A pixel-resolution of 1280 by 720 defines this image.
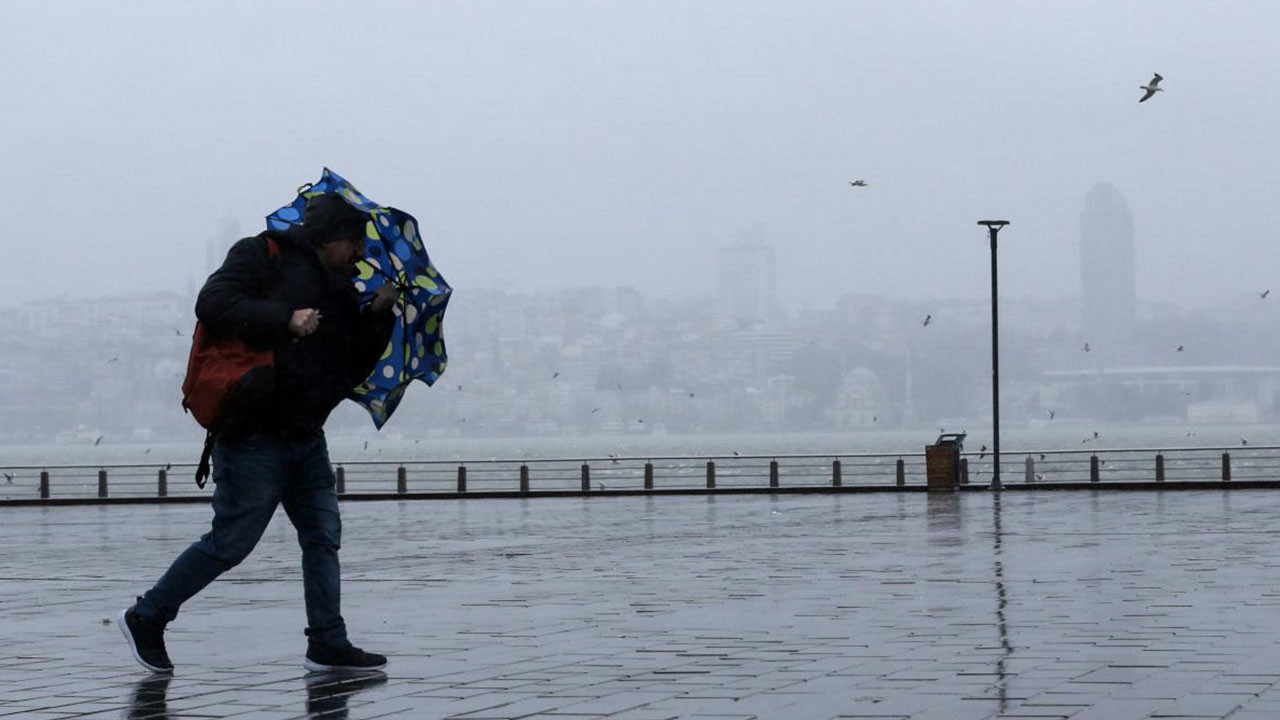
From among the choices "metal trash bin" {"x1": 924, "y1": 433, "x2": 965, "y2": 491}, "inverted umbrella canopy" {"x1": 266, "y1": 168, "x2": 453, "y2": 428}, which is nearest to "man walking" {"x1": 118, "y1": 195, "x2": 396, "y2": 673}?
"inverted umbrella canopy" {"x1": 266, "y1": 168, "x2": 453, "y2": 428}

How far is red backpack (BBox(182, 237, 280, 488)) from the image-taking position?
7.94 m

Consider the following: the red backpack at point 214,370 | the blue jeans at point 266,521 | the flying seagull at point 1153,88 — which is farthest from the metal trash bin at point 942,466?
the red backpack at point 214,370

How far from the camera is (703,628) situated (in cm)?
1000

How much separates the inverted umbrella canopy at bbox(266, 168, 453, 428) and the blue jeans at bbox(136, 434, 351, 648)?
366 mm

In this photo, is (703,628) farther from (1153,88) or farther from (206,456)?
(1153,88)

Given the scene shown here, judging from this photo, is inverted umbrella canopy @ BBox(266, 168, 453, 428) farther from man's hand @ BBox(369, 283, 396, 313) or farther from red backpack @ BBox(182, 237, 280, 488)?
red backpack @ BBox(182, 237, 280, 488)

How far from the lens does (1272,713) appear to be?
6574 mm

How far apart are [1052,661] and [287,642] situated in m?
3.36

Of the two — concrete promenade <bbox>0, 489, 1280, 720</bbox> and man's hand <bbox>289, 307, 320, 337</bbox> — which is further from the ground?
man's hand <bbox>289, 307, 320, 337</bbox>

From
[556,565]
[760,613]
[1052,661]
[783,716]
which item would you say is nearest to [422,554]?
[556,565]

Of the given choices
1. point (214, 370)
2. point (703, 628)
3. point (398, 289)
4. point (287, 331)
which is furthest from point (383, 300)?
point (703, 628)

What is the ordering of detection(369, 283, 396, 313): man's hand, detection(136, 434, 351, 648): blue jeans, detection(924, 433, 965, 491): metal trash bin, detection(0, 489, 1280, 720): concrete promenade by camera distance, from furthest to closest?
detection(924, 433, 965, 491): metal trash bin
detection(369, 283, 396, 313): man's hand
detection(136, 434, 351, 648): blue jeans
detection(0, 489, 1280, 720): concrete promenade

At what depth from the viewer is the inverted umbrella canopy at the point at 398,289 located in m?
8.50

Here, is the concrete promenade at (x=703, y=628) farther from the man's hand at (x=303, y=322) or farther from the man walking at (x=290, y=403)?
the man's hand at (x=303, y=322)
